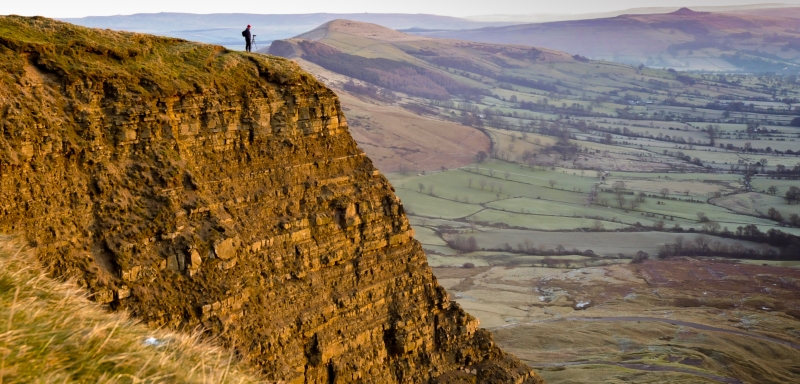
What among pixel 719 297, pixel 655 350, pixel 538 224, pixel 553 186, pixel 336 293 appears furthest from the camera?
pixel 553 186

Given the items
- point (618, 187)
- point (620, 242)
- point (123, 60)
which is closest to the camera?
point (123, 60)

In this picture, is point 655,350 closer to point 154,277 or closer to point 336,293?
point 336,293

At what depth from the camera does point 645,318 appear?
181 feet

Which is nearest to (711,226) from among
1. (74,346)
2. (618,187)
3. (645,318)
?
(618,187)

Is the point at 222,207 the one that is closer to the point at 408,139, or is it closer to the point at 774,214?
the point at 774,214

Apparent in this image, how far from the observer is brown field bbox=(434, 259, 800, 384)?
4291cm

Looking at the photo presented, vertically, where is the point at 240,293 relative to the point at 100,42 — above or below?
below

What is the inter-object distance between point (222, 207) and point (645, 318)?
4528 cm

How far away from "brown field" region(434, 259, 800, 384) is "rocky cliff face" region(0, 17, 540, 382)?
22.3 metres

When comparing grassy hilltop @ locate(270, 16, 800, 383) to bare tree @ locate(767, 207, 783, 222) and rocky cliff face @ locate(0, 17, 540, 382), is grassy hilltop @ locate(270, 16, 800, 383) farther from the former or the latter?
rocky cliff face @ locate(0, 17, 540, 382)

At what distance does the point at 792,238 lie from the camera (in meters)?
84.8

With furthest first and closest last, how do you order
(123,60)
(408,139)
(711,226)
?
(408,139), (711,226), (123,60)

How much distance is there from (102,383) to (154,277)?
286 inches

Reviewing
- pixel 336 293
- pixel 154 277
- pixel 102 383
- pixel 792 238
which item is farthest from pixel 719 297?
pixel 102 383
